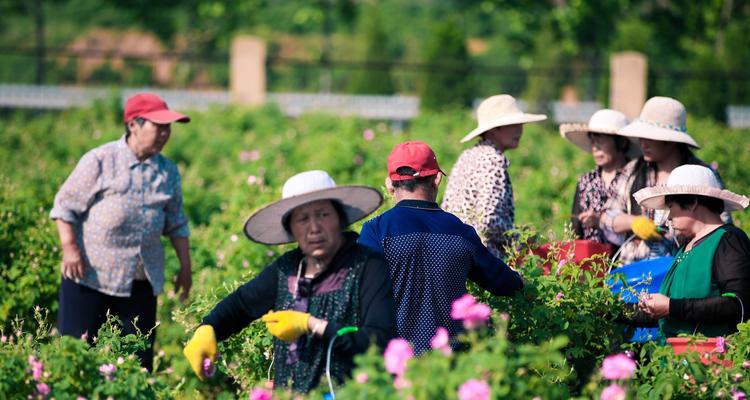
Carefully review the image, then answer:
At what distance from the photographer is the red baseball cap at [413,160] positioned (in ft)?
14.0

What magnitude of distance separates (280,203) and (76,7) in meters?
45.1

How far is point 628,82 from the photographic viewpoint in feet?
65.3

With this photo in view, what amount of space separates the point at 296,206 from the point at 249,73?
1731 cm

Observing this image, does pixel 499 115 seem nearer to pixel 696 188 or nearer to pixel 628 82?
pixel 696 188

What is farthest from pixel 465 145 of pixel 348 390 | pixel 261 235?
pixel 348 390

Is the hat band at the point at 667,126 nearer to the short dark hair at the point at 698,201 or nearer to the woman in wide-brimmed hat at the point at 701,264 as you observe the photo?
the woman in wide-brimmed hat at the point at 701,264

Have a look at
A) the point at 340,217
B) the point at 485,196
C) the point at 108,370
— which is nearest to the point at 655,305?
the point at 485,196

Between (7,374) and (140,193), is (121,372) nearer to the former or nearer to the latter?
(7,374)

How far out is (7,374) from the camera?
3.80 m

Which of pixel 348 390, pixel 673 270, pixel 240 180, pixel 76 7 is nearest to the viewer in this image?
pixel 348 390

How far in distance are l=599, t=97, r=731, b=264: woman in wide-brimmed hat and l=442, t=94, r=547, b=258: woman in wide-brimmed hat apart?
604mm

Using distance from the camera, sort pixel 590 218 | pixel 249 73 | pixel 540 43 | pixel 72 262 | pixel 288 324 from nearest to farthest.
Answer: pixel 288 324
pixel 72 262
pixel 590 218
pixel 249 73
pixel 540 43

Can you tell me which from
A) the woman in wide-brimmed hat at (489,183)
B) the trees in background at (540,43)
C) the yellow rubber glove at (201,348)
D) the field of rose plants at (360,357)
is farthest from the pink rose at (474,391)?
the trees in background at (540,43)

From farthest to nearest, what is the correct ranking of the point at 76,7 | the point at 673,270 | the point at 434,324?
the point at 76,7 → the point at 673,270 → the point at 434,324
